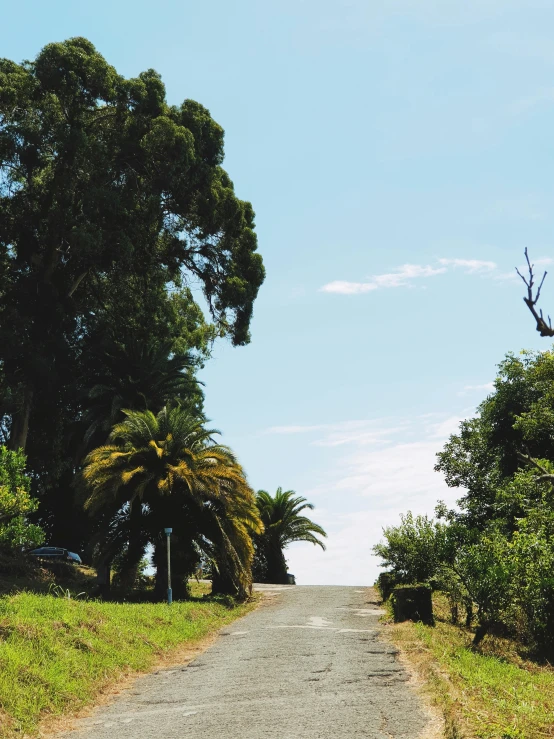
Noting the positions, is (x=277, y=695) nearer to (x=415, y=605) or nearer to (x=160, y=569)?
(x=415, y=605)

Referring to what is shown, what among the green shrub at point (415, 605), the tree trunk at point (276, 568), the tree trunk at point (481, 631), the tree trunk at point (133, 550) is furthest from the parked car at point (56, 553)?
the tree trunk at point (481, 631)

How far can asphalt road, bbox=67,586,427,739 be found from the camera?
7645 millimetres

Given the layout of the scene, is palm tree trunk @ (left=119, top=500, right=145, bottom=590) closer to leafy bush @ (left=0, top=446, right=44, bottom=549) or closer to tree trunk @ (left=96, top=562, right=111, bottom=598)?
tree trunk @ (left=96, top=562, right=111, bottom=598)

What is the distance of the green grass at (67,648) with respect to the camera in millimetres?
8891

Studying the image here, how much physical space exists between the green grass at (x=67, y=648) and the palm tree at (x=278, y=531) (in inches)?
724

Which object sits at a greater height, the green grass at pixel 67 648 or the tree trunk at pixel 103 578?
the tree trunk at pixel 103 578

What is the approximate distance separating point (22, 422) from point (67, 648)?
17033mm

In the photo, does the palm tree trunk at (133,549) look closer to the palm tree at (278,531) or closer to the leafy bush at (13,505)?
the leafy bush at (13,505)

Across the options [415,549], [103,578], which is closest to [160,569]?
[103,578]

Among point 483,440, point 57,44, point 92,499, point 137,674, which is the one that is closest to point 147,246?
point 57,44

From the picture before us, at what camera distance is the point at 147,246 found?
92.4ft

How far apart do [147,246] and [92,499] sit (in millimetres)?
10584

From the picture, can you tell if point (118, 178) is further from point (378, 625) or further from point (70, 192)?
point (378, 625)

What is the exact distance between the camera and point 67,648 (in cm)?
1106
